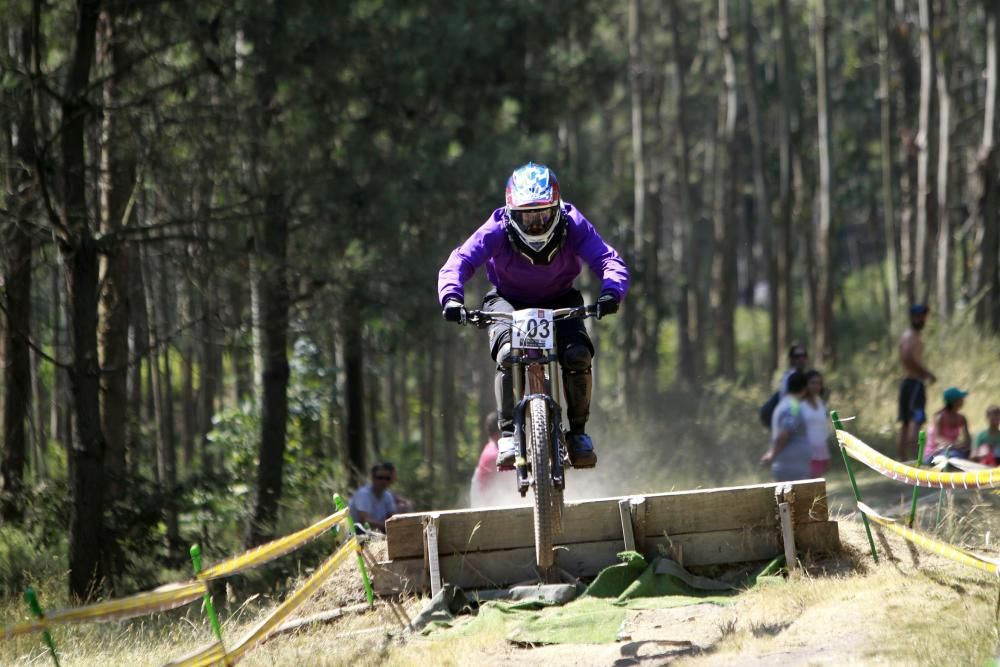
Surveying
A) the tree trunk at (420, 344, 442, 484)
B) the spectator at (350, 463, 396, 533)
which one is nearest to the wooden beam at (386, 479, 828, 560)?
the spectator at (350, 463, 396, 533)

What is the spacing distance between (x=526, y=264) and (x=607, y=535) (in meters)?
1.97

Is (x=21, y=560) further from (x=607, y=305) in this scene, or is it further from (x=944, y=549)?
(x=944, y=549)

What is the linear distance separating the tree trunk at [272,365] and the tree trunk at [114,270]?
163cm

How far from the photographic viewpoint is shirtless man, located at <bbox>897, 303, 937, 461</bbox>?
1456cm

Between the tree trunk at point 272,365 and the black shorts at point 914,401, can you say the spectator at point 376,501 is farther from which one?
the black shorts at point 914,401

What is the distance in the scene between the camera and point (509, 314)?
8.00 meters

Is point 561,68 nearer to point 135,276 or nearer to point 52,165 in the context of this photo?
point 135,276

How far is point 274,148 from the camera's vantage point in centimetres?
1570

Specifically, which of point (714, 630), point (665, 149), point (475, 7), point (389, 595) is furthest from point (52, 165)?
point (665, 149)

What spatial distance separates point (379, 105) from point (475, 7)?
520cm

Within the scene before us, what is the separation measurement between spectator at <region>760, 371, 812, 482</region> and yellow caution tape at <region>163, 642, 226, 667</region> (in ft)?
22.3

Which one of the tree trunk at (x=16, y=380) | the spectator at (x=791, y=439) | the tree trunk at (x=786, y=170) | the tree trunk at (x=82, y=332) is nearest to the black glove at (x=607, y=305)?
the spectator at (x=791, y=439)

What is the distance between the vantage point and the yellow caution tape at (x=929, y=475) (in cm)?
681

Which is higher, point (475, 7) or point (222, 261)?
point (475, 7)
